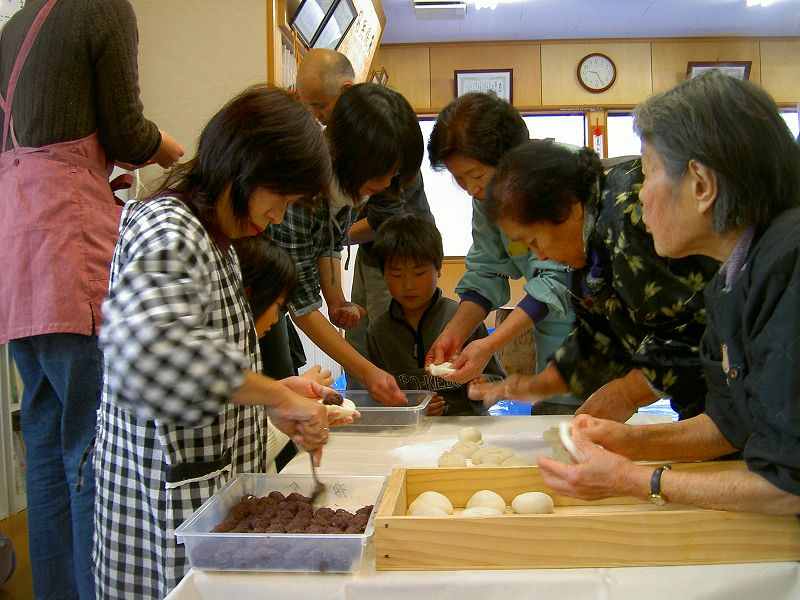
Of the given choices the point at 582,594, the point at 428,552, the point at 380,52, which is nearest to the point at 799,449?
the point at 582,594

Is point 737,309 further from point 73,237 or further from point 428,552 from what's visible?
point 73,237

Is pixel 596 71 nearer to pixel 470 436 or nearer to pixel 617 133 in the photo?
pixel 617 133

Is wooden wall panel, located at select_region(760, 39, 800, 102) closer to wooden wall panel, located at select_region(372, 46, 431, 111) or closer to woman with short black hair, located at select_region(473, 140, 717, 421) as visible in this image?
wooden wall panel, located at select_region(372, 46, 431, 111)

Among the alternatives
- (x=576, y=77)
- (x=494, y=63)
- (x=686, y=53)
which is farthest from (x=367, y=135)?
(x=686, y=53)

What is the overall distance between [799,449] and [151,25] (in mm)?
2736

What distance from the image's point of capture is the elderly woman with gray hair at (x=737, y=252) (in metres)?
0.86

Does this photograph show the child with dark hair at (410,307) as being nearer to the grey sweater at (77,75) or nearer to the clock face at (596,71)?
the grey sweater at (77,75)

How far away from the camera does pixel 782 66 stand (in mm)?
6281

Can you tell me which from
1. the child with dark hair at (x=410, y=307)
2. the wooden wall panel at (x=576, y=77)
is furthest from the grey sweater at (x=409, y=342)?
the wooden wall panel at (x=576, y=77)

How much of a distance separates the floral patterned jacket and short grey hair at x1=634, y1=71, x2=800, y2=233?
0.35 meters

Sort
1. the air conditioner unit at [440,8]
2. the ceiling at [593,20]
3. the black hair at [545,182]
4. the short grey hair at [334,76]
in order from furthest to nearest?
1. the ceiling at [593,20]
2. the air conditioner unit at [440,8]
3. the short grey hair at [334,76]
4. the black hair at [545,182]

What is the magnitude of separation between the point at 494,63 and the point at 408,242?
433 cm

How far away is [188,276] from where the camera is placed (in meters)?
1.01

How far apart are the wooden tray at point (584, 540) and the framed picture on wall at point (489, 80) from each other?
5.69 m
